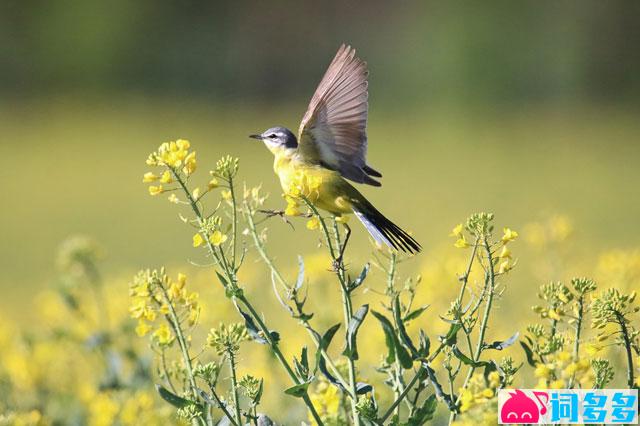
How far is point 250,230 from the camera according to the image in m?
1.84

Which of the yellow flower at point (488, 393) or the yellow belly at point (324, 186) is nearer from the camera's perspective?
the yellow flower at point (488, 393)

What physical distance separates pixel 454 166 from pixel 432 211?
303 cm

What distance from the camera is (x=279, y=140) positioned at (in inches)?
97.4

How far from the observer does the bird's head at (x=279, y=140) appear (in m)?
2.45

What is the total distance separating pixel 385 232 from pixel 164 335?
0.52 m

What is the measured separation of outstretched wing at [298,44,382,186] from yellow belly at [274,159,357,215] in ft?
0.12

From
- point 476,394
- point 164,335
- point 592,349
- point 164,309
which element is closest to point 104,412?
point 164,335

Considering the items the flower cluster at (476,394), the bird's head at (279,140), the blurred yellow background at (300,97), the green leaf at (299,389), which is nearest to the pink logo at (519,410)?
the flower cluster at (476,394)

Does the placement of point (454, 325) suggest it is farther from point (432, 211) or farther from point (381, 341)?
point (432, 211)

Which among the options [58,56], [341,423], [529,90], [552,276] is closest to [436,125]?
[529,90]

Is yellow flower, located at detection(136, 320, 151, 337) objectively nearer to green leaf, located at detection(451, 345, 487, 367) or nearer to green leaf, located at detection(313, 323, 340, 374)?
green leaf, located at detection(313, 323, 340, 374)

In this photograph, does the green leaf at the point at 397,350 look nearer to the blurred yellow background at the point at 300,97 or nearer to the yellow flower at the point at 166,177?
the yellow flower at the point at 166,177

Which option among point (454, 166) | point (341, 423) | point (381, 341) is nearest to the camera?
point (341, 423)

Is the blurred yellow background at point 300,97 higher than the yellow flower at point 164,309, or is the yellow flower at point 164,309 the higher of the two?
the blurred yellow background at point 300,97
